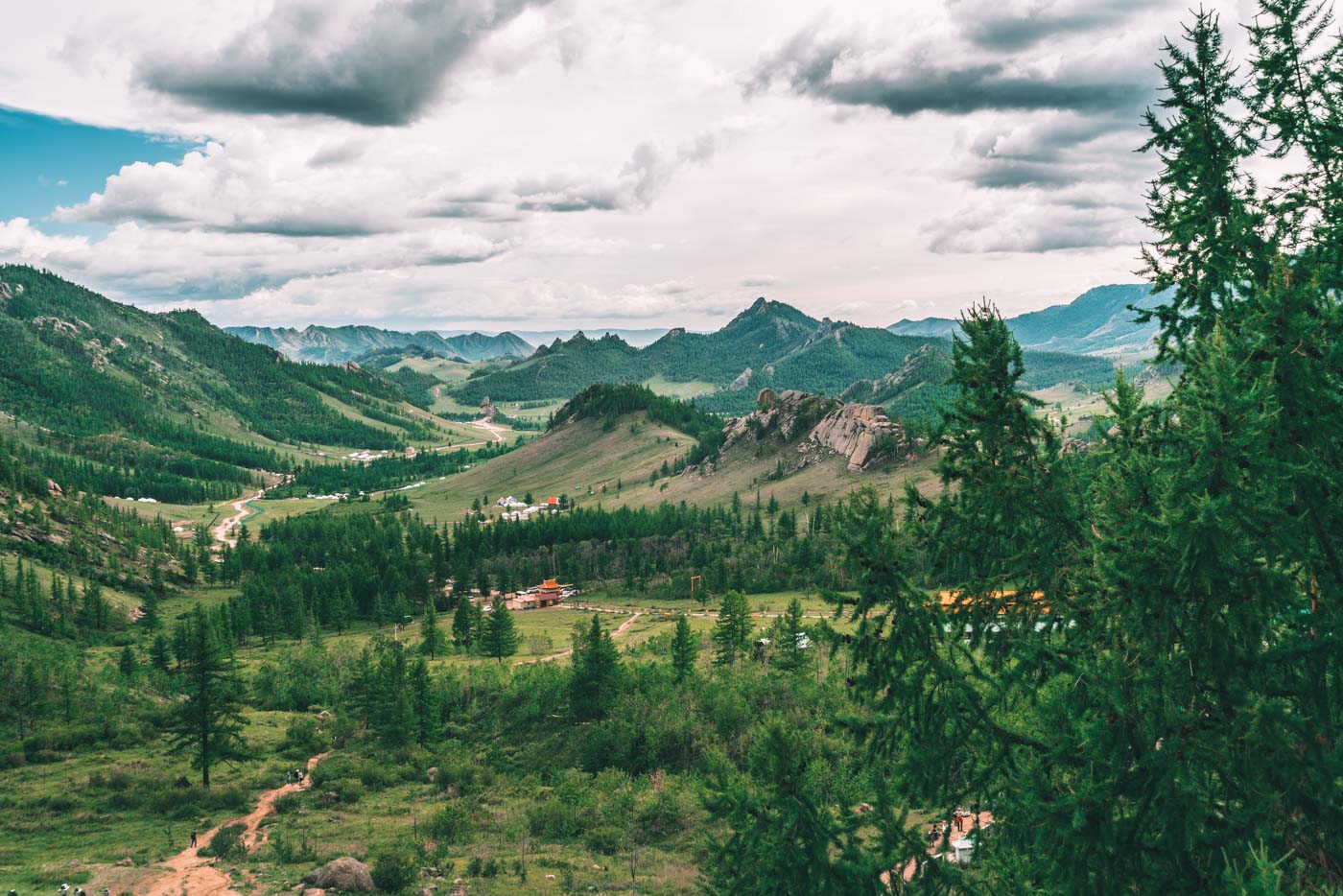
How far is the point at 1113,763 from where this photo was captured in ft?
35.1

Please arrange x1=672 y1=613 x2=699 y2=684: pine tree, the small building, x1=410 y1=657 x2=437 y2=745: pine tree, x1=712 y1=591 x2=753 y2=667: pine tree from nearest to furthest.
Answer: x1=410 y1=657 x2=437 y2=745: pine tree → x1=672 y1=613 x2=699 y2=684: pine tree → x1=712 y1=591 x2=753 y2=667: pine tree → the small building

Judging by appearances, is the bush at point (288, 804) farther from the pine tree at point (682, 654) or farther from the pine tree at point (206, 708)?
the pine tree at point (682, 654)


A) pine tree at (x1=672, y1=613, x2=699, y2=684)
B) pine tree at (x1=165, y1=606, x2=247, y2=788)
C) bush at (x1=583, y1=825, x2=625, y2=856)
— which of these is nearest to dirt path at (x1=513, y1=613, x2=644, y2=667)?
pine tree at (x1=672, y1=613, x2=699, y2=684)

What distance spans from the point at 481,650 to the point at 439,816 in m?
59.0

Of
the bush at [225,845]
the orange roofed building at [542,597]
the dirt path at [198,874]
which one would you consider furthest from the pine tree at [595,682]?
the orange roofed building at [542,597]

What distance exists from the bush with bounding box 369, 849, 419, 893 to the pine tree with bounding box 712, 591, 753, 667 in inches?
2106

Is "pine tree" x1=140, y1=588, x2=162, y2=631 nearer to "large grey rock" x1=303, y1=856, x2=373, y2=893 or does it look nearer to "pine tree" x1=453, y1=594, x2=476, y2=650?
"pine tree" x1=453, y1=594, x2=476, y2=650

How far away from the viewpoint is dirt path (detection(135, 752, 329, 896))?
1738 inches

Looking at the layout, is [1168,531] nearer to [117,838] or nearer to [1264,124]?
[1264,124]

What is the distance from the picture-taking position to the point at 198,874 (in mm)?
47094

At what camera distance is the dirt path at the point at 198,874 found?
4416 centimetres

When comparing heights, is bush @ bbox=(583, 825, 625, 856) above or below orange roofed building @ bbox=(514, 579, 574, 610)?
above

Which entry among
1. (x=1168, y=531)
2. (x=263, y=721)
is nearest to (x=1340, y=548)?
(x=1168, y=531)

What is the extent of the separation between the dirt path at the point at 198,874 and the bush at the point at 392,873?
25.2ft
